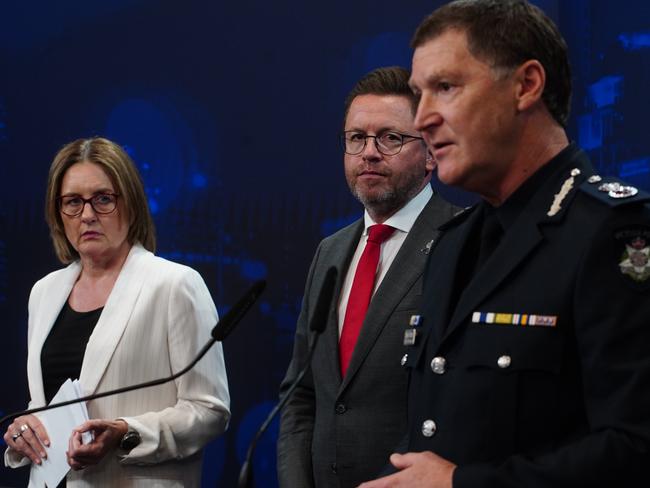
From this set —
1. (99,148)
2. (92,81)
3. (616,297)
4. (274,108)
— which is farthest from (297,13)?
(616,297)

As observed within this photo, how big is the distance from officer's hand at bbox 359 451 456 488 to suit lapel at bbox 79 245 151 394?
1.16 metres

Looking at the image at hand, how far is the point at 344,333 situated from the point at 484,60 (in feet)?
2.97

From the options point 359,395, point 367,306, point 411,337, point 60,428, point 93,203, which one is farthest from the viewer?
point 93,203

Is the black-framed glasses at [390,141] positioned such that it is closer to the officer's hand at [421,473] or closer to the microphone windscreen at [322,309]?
the microphone windscreen at [322,309]

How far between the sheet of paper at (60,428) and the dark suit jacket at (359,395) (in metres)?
0.49

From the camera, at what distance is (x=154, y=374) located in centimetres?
243

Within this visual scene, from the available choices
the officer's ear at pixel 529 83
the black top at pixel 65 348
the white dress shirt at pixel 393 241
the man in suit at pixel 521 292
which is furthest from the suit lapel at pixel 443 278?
the black top at pixel 65 348

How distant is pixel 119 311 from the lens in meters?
2.46

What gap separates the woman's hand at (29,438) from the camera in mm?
2393

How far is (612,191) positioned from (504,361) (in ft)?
0.93

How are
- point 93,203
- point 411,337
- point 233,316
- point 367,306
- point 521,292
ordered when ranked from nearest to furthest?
point 521,292
point 233,316
point 411,337
point 367,306
point 93,203

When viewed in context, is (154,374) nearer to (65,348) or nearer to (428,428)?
(65,348)

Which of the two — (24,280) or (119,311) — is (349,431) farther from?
(24,280)

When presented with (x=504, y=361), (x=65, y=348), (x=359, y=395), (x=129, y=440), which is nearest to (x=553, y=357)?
(x=504, y=361)
